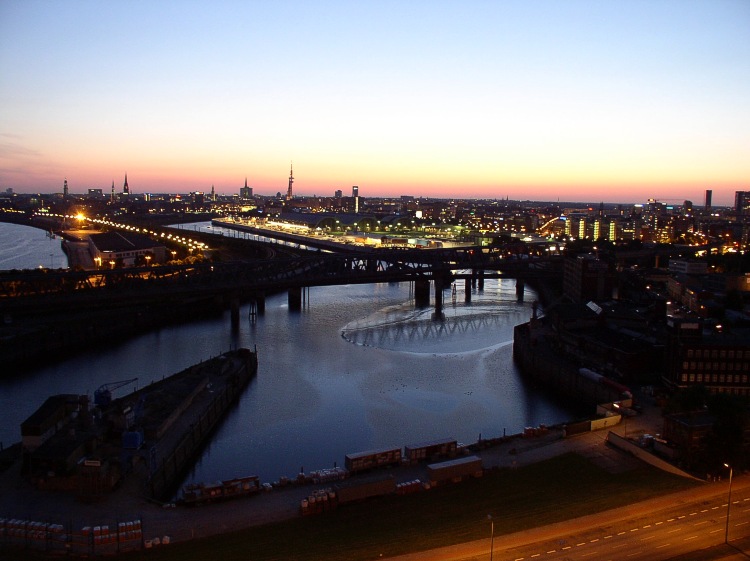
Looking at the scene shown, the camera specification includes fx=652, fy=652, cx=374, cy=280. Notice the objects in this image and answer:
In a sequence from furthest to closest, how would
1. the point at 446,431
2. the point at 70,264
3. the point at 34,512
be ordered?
1. the point at 70,264
2. the point at 446,431
3. the point at 34,512

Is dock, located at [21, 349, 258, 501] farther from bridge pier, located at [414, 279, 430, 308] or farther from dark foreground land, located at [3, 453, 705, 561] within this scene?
bridge pier, located at [414, 279, 430, 308]

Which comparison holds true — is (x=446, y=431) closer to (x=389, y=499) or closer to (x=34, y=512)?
(x=389, y=499)

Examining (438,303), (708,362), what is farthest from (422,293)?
(708,362)

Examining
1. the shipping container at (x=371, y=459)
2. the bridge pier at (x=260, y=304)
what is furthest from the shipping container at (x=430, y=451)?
the bridge pier at (x=260, y=304)

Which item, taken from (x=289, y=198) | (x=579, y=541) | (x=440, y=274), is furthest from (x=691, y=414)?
(x=289, y=198)

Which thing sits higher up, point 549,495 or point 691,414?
point 691,414

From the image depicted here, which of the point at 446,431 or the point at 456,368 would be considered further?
the point at 456,368
